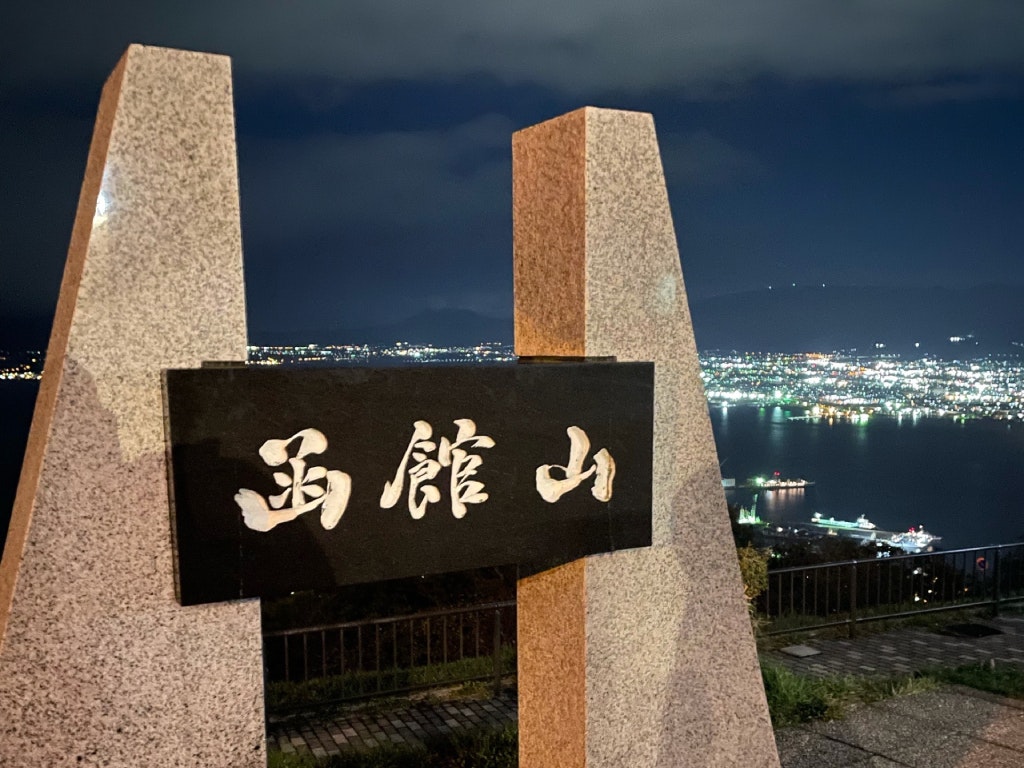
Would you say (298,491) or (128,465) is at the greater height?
(128,465)

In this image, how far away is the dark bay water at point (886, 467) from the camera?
59719 millimetres

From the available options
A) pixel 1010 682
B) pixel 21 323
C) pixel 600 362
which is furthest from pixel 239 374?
pixel 21 323

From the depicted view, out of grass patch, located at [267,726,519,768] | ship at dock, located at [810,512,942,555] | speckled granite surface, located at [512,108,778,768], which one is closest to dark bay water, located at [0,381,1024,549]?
ship at dock, located at [810,512,942,555]

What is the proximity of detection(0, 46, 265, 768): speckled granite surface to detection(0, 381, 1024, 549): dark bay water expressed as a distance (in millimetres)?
40306

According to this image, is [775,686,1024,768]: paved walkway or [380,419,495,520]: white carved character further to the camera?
[775,686,1024,768]: paved walkway

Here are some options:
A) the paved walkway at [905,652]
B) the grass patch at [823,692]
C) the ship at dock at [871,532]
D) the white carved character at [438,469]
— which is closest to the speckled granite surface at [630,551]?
the white carved character at [438,469]

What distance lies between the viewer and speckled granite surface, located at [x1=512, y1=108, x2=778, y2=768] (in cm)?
365

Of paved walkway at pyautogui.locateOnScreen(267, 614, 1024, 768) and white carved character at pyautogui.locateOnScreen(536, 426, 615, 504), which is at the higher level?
white carved character at pyautogui.locateOnScreen(536, 426, 615, 504)

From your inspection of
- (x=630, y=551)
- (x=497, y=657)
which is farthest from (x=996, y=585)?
(x=630, y=551)

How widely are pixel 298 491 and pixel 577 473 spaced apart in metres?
1.15

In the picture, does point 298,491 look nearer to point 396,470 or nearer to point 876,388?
point 396,470

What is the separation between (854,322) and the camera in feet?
604

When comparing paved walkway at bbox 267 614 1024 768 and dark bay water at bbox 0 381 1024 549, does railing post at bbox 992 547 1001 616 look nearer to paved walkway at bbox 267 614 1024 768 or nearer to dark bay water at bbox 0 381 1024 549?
paved walkway at bbox 267 614 1024 768

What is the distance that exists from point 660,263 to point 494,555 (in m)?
1.51
